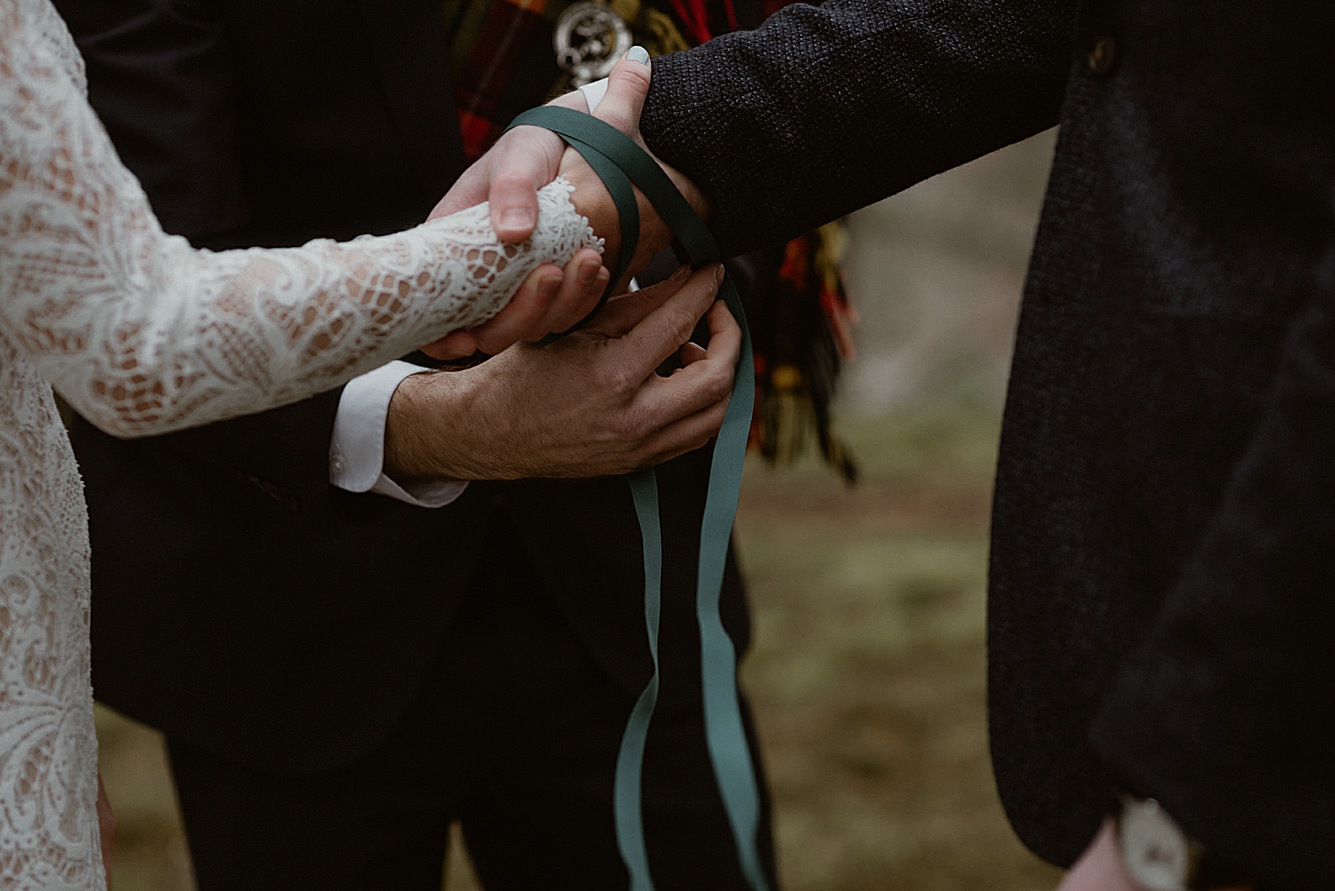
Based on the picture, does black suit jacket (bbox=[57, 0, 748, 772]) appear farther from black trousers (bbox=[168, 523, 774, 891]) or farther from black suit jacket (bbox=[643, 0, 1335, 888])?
black suit jacket (bbox=[643, 0, 1335, 888])

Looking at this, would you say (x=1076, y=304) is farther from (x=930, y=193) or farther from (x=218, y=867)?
(x=930, y=193)

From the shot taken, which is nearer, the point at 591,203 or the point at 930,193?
the point at 591,203

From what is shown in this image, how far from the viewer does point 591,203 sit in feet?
2.97

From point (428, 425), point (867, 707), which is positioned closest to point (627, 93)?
point (428, 425)

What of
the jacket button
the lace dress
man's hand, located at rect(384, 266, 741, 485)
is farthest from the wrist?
the jacket button

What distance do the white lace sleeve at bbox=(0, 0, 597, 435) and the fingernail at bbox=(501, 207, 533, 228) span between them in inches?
0.8

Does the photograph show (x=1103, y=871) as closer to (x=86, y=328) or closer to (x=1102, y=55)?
(x=1102, y=55)

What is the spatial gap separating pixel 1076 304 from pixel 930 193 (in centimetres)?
553

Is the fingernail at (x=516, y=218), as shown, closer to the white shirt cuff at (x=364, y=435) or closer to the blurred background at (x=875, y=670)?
the white shirt cuff at (x=364, y=435)

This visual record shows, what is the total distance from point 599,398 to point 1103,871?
19.5 inches

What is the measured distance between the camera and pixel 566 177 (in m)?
0.91

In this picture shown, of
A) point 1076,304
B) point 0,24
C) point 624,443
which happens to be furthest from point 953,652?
point 0,24

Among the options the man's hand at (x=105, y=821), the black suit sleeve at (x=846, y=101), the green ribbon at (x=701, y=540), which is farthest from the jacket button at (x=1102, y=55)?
the man's hand at (x=105, y=821)

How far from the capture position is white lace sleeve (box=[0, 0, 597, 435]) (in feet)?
2.06
